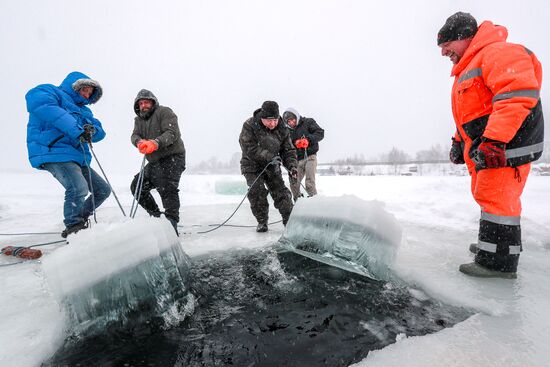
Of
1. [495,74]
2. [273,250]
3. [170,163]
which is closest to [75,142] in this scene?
[170,163]

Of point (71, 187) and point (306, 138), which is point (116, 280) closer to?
point (71, 187)

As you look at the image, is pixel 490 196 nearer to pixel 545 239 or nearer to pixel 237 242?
pixel 545 239

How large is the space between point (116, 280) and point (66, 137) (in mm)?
2362

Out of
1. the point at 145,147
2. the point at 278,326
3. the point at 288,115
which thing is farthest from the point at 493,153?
the point at 288,115

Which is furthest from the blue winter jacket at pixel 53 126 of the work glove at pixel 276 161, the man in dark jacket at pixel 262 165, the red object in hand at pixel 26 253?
the work glove at pixel 276 161

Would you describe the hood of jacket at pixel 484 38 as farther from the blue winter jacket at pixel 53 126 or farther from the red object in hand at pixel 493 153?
the blue winter jacket at pixel 53 126

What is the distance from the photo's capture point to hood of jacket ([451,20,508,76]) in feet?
6.53

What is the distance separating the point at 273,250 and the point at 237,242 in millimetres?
563

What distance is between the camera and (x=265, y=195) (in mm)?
3697

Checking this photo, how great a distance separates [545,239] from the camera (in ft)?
9.37

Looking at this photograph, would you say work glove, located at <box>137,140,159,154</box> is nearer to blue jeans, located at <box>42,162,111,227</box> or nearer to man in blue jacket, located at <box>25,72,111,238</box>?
man in blue jacket, located at <box>25,72,111,238</box>

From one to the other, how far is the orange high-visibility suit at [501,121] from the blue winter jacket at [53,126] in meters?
3.62

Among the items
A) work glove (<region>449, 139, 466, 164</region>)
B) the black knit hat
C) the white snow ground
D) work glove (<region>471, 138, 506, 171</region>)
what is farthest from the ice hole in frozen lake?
the black knit hat

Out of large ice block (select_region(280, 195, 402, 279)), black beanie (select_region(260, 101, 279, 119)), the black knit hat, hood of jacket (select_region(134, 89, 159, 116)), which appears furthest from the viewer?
black beanie (select_region(260, 101, 279, 119))
